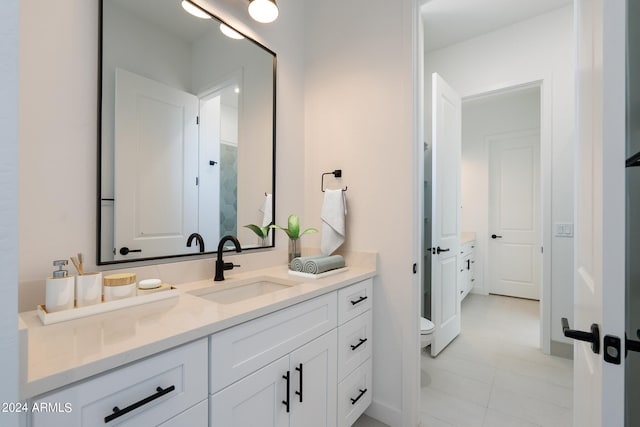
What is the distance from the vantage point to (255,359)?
0.96 metres

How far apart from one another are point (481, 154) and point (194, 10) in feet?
14.4

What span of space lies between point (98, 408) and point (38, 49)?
1117 millimetres

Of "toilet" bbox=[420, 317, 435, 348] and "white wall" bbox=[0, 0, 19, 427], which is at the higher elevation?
"white wall" bbox=[0, 0, 19, 427]

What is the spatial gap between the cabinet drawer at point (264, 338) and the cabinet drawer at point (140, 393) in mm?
48

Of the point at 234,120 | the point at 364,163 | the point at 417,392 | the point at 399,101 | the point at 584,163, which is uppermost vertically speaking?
the point at 399,101

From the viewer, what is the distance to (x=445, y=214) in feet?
8.23

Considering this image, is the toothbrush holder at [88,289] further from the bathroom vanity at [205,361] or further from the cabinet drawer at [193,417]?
the cabinet drawer at [193,417]

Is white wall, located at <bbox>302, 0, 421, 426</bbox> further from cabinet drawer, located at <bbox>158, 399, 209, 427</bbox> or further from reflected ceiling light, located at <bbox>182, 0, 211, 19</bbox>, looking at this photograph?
cabinet drawer, located at <bbox>158, 399, 209, 427</bbox>

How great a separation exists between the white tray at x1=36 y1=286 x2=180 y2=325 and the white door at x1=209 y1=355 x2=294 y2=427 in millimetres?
424

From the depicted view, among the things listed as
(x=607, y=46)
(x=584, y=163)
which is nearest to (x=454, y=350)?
(x=584, y=163)

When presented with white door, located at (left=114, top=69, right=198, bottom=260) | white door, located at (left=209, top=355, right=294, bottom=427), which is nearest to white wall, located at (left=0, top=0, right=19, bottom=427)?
white door, located at (left=209, top=355, right=294, bottom=427)

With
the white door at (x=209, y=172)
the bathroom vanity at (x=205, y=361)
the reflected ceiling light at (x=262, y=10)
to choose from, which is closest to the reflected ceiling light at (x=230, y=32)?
the reflected ceiling light at (x=262, y=10)

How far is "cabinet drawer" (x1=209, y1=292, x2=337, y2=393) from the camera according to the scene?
854 millimetres

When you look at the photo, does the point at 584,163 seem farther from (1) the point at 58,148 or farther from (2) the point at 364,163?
(1) the point at 58,148
